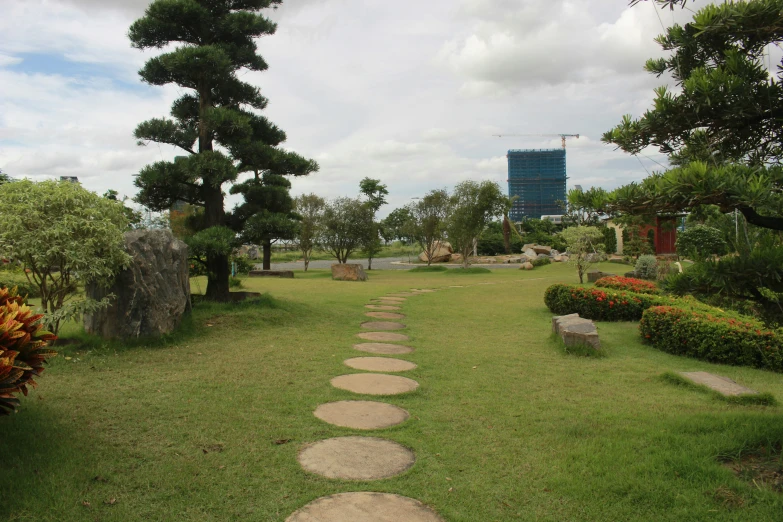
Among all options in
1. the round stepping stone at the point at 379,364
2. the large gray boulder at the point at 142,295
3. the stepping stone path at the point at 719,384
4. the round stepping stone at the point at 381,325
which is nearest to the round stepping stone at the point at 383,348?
the round stepping stone at the point at 379,364

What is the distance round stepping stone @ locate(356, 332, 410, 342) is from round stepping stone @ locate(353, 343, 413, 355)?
14.3 inches

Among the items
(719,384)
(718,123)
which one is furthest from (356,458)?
(719,384)

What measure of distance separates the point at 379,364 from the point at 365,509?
10.4 ft

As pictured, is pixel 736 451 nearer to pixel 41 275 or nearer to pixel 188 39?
pixel 41 275

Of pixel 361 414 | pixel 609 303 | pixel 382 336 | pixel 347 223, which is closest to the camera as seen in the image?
pixel 361 414

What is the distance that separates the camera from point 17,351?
2.70m

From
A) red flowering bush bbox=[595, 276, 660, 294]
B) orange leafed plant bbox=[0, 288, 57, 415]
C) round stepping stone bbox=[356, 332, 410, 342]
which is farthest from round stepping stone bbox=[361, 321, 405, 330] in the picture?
orange leafed plant bbox=[0, 288, 57, 415]

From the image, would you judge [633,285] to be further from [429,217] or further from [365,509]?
[429,217]

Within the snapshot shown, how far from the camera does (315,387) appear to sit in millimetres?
4586

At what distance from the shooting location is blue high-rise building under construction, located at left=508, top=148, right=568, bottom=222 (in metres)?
87.7

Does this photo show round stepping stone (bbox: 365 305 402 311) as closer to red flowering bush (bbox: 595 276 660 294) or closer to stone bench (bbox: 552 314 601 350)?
stone bench (bbox: 552 314 601 350)

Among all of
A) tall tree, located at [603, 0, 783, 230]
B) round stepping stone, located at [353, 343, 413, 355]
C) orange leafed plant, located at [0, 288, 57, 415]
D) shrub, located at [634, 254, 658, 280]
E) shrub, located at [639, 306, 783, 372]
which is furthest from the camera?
shrub, located at [634, 254, 658, 280]

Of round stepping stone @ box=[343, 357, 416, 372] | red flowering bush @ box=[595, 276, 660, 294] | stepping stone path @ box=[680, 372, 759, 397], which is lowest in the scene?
stepping stone path @ box=[680, 372, 759, 397]

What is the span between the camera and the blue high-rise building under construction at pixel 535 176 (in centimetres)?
8769
